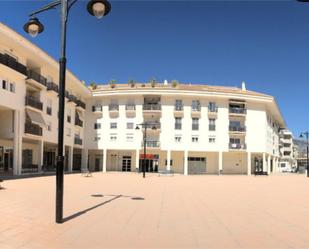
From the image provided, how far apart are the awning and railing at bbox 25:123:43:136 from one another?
1.46ft

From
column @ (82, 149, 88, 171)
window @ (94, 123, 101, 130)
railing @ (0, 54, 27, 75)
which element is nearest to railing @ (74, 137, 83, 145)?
column @ (82, 149, 88, 171)

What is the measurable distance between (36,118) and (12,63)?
604cm

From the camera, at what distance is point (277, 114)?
2662 inches

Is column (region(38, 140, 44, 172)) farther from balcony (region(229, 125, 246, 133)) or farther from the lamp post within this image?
balcony (region(229, 125, 246, 133))

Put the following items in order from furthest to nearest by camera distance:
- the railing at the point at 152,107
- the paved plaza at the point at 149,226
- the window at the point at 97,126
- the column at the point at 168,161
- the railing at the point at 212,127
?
the window at the point at 97,126 < the railing at the point at 212,127 < the railing at the point at 152,107 < the column at the point at 168,161 < the paved plaza at the point at 149,226

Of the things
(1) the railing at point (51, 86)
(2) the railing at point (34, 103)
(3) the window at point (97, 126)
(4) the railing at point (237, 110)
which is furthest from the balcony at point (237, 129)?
(2) the railing at point (34, 103)

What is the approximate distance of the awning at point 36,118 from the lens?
31.2 m

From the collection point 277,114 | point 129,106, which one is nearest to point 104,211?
point 129,106

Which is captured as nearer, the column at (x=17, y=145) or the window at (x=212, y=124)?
the column at (x=17, y=145)

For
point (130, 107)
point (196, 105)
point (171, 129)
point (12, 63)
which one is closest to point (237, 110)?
point (196, 105)

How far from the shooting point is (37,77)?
33094mm

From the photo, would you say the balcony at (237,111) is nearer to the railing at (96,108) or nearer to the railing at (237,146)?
the railing at (237,146)

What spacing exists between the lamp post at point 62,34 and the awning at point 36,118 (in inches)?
938

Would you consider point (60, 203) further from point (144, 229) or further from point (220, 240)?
point (220, 240)
